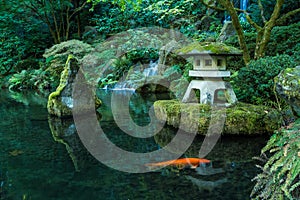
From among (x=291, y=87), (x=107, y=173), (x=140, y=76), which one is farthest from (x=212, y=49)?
(x=140, y=76)

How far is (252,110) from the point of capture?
559cm

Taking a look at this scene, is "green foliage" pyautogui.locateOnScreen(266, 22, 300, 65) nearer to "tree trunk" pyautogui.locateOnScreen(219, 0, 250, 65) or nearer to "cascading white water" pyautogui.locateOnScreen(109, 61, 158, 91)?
"tree trunk" pyautogui.locateOnScreen(219, 0, 250, 65)

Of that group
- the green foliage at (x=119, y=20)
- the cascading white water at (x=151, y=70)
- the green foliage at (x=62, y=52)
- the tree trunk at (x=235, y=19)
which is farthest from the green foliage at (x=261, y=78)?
the green foliage at (x=119, y=20)

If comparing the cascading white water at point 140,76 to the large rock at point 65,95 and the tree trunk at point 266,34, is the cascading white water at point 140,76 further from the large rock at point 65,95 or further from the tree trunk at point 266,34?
the tree trunk at point 266,34

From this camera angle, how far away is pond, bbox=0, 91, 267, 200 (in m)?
3.40

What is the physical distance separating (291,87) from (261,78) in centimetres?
394

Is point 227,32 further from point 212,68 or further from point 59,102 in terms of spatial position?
point 59,102

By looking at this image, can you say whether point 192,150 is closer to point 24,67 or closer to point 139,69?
point 139,69

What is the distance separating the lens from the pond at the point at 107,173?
3.40m

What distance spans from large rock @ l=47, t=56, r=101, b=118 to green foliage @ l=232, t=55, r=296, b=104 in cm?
434

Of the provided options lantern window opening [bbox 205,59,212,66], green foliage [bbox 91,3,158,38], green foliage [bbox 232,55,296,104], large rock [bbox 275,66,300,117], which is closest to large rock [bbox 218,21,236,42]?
green foliage [bbox 232,55,296,104]

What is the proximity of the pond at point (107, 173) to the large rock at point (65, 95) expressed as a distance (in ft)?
5.31

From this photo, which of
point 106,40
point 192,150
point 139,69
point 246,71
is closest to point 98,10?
point 106,40

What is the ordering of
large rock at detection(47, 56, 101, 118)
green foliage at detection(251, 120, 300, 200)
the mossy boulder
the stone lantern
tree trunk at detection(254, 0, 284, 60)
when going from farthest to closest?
1. large rock at detection(47, 56, 101, 118)
2. tree trunk at detection(254, 0, 284, 60)
3. the stone lantern
4. the mossy boulder
5. green foliage at detection(251, 120, 300, 200)
